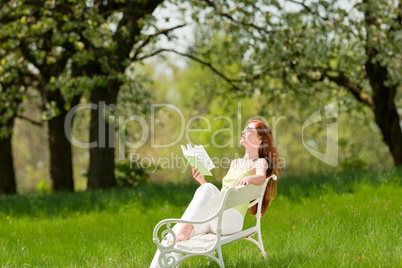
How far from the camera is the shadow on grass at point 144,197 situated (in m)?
8.48

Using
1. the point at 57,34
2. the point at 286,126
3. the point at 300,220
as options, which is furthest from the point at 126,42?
the point at 286,126

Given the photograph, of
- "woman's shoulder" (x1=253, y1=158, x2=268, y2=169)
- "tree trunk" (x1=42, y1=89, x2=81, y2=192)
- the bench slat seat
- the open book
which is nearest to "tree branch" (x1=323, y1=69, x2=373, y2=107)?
"tree trunk" (x1=42, y1=89, x2=81, y2=192)

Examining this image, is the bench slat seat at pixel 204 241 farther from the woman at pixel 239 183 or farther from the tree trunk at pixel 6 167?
the tree trunk at pixel 6 167

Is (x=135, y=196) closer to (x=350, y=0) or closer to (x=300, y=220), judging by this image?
(x=300, y=220)

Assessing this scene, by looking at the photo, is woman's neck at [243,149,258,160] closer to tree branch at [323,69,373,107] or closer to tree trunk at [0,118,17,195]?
tree branch at [323,69,373,107]

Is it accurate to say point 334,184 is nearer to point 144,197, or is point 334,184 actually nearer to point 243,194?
point 144,197

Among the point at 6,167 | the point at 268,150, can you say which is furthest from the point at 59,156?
the point at 268,150

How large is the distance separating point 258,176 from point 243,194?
10.5 inches

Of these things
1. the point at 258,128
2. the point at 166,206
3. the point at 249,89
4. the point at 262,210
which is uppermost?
the point at 249,89

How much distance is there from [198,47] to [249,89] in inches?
115

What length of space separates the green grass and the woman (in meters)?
0.50

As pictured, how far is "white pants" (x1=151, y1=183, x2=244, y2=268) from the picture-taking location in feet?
13.7

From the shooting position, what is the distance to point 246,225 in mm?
6879

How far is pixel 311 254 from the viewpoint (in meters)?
4.62
